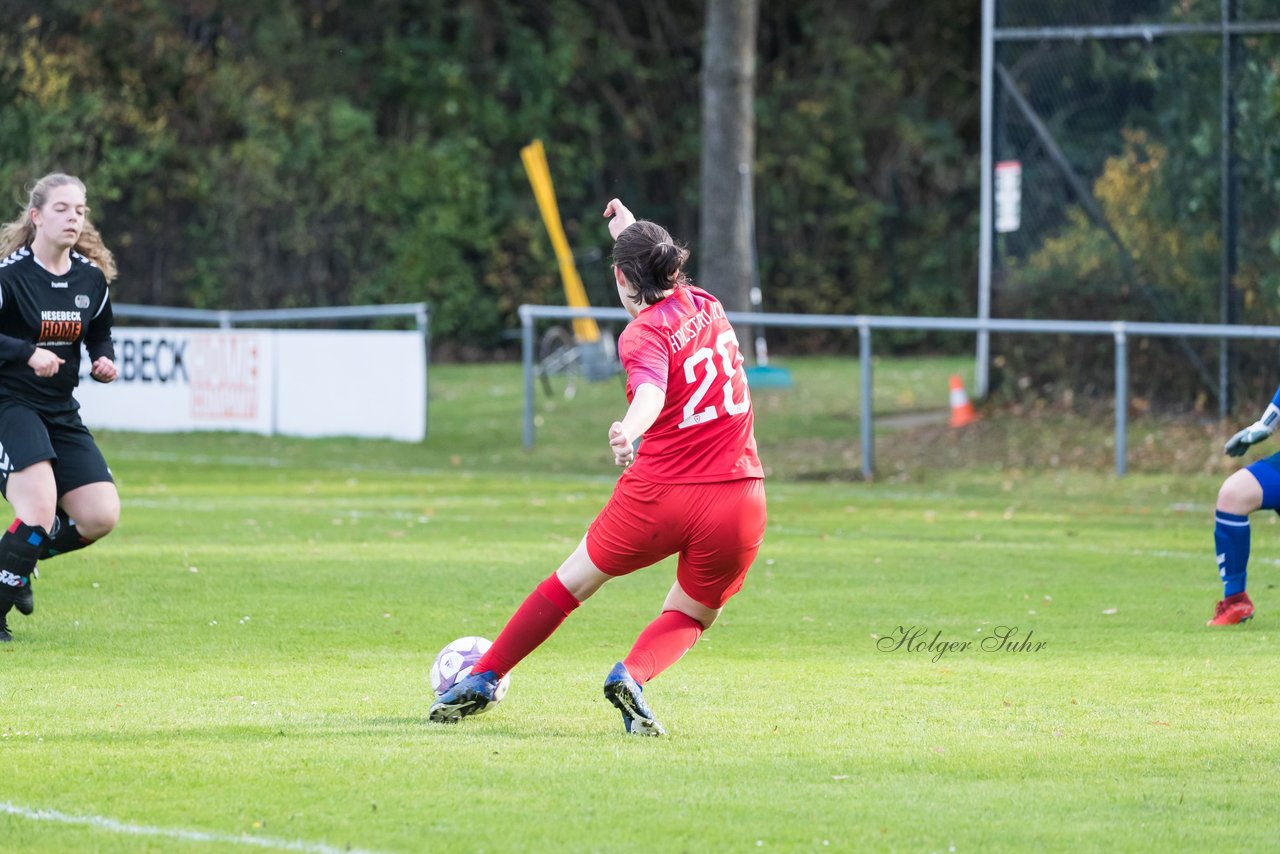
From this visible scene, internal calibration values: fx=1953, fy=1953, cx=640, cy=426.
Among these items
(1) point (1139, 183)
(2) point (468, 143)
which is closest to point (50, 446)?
(1) point (1139, 183)

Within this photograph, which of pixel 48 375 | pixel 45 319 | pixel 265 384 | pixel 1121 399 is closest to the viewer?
pixel 48 375

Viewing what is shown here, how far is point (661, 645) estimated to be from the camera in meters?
6.66

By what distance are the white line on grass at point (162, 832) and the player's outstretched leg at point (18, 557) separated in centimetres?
309

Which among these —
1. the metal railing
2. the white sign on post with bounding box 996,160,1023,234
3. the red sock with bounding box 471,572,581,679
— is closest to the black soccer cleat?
the red sock with bounding box 471,572,581,679

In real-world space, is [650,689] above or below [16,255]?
below

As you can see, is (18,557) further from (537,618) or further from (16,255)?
(537,618)

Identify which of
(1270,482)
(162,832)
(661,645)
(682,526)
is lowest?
(162,832)

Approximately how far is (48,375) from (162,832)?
3.58 metres

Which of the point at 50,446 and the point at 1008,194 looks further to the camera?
the point at 1008,194

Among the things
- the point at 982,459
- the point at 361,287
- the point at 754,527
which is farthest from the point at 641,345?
the point at 361,287

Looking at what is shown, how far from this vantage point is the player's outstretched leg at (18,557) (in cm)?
847

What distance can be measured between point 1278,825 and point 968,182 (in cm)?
2800
